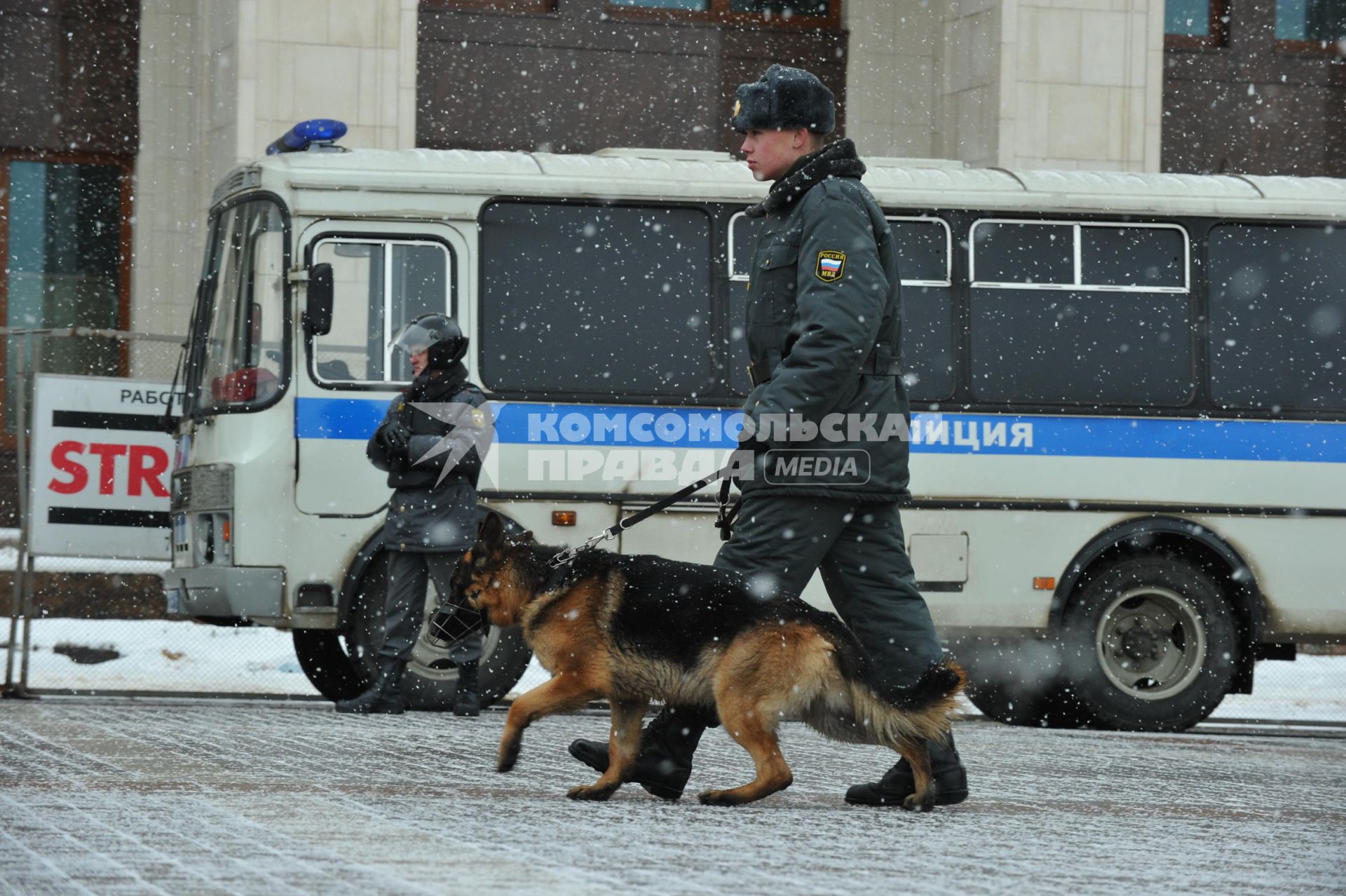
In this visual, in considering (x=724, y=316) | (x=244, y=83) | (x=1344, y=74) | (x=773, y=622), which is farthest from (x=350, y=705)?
(x=1344, y=74)

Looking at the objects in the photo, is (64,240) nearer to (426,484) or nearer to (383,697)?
(426,484)

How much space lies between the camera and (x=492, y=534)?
22.1ft

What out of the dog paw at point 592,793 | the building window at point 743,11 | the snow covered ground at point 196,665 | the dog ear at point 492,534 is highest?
the building window at point 743,11

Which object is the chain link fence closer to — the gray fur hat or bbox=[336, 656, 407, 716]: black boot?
bbox=[336, 656, 407, 716]: black boot

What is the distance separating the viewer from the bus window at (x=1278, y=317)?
39.7 ft

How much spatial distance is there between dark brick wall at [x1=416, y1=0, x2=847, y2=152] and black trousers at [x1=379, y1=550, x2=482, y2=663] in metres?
7.64

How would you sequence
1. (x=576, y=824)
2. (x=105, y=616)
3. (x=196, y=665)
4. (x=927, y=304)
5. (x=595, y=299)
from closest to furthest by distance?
1. (x=576, y=824)
2. (x=595, y=299)
3. (x=927, y=304)
4. (x=196, y=665)
5. (x=105, y=616)

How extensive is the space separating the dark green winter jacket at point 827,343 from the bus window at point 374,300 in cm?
512

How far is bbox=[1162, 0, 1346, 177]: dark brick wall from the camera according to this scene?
19.2 m

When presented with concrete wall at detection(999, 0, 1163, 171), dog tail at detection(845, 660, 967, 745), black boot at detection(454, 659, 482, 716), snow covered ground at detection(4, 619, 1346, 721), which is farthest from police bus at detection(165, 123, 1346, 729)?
dog tail at detection(845, 660, 967, 745)

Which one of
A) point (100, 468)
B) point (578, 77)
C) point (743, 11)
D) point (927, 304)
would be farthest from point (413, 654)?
point (743, 11)

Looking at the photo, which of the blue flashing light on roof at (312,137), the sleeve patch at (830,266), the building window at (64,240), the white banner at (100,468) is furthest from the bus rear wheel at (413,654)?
the building window at (64,240)

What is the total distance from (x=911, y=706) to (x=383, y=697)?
16.6ft

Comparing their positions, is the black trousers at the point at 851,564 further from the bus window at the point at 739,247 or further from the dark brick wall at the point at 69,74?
the dark brick wall at the point at 69,74
